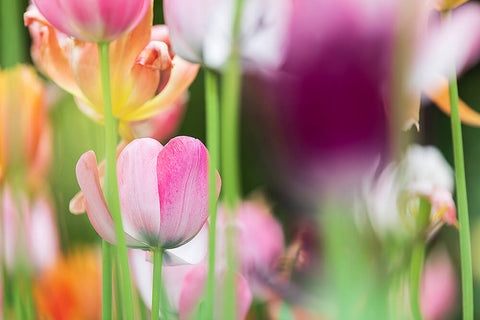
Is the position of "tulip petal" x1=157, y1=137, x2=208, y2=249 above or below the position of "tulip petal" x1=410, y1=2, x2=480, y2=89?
below

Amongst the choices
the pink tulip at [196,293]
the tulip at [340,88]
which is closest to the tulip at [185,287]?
the pink tulip at [196,293]

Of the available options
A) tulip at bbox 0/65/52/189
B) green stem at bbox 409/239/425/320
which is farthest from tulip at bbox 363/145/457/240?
tulip at bbox 0/65/52/189

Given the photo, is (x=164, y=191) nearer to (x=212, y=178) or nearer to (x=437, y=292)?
(x=212, y=178)

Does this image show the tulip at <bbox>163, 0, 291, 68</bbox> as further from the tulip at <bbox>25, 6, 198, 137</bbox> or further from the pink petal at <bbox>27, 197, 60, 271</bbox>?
the pink petal at <bbox>27, 197, 60, 271</bbox>

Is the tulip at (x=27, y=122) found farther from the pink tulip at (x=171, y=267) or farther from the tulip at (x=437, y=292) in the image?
the tulip at (x=437, y=292)

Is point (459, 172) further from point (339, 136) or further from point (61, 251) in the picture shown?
point (61, 251)

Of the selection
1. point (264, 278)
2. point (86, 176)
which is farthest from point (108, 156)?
point (264, 278)

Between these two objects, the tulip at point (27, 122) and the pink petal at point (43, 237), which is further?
the pink petal at point (43, 237)
